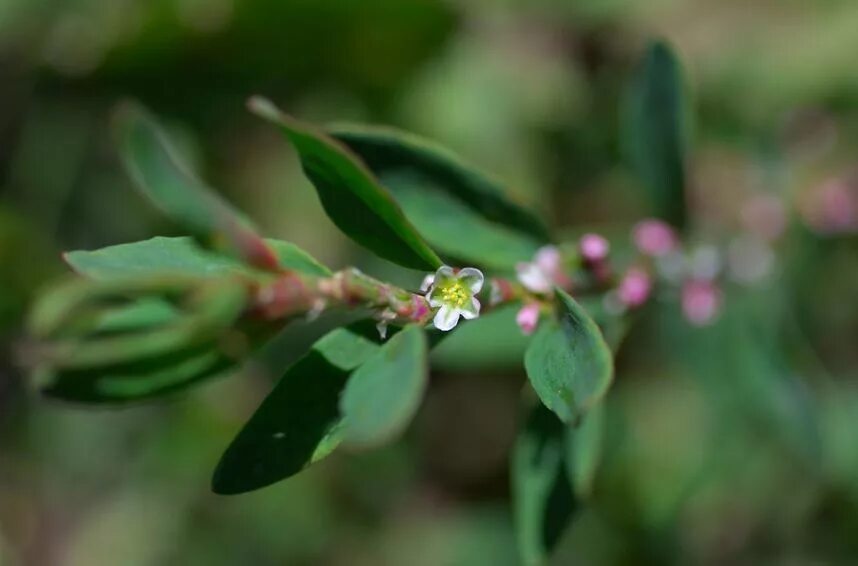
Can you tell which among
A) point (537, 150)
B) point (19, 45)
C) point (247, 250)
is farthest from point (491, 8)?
point (247, 250)

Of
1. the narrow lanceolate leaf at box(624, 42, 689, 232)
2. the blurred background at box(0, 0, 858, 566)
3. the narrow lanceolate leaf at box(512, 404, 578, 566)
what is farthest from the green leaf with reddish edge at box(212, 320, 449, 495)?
the blurred background at box(0, 0, 858, 566)

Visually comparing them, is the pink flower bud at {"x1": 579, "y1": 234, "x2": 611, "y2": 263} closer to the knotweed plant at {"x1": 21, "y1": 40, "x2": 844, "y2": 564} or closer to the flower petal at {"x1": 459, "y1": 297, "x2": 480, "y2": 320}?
the knotweed plant at {"x1": 21, "y1": 40, "x2": 844, "y2": 564}

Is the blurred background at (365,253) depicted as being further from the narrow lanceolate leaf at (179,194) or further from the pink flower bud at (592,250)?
the narrow lanceolate leaf at (179,194)

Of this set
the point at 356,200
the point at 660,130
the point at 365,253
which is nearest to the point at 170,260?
the point at 356,200

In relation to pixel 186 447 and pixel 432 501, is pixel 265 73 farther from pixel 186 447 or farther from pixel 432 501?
pixel 432 501

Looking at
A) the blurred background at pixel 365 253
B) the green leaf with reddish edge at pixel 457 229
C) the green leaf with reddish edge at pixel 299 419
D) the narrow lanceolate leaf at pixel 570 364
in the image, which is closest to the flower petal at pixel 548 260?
the green leaf with reddish edge at pixel 457 229
